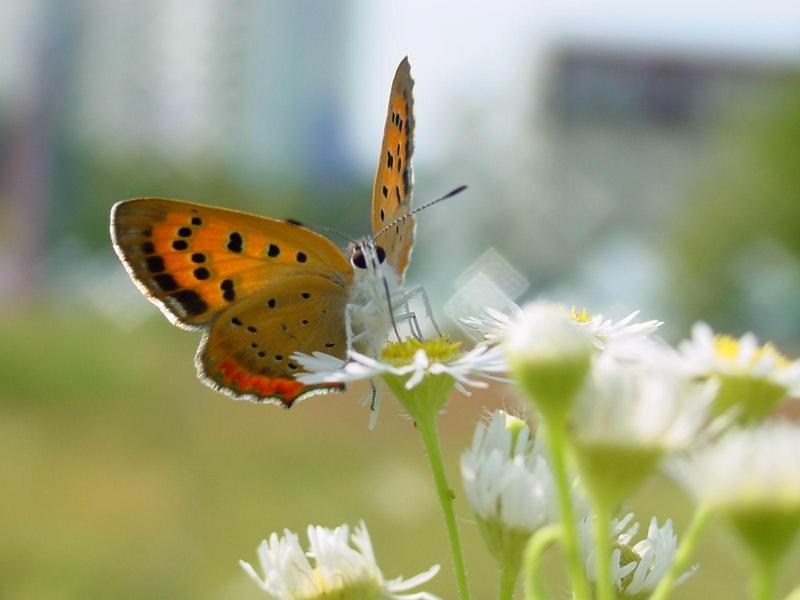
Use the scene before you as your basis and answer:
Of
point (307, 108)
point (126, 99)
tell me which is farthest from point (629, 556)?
point (307, 108)

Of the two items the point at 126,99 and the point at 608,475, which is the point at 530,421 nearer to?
the point at 608,475

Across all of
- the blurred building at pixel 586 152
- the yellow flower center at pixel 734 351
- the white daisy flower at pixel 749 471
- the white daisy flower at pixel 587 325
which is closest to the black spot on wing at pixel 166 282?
the white daisy flower at pixel 587 325

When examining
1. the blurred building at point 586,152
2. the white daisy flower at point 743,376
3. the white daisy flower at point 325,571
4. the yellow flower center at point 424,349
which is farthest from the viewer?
the blurred building at point 586,152

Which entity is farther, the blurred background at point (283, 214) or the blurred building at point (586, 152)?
the blurred building at point (586, 152)

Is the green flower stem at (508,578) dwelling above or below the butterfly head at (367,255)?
below

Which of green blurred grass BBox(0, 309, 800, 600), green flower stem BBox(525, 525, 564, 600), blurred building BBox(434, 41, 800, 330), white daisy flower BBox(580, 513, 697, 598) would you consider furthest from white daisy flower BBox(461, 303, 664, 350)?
blurred building BBox(434, 41, 800, 330)

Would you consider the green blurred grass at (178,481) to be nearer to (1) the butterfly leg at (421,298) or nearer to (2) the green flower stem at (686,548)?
(1) the butterfly leg at (421,298)

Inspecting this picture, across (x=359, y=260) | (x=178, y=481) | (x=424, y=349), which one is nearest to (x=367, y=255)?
(x=359, y=260)

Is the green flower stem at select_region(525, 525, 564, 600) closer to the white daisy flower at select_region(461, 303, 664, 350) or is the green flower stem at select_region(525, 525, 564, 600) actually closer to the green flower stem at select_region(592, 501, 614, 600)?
the green flower stem at select_region(592, 501, 614, 600)
